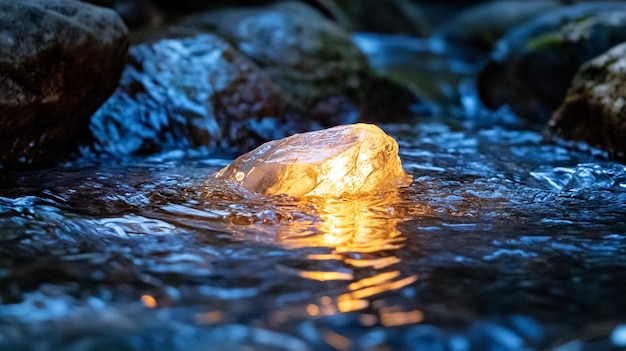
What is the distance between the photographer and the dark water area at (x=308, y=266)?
1605 mm

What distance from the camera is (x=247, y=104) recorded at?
564 cm

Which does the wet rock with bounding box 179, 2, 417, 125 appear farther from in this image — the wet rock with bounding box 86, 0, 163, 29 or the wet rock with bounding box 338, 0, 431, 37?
the wet rock with bounding box 338, 0, 431, 37

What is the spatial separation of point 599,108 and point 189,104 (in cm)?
355

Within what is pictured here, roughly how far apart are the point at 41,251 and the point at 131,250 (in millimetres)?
324

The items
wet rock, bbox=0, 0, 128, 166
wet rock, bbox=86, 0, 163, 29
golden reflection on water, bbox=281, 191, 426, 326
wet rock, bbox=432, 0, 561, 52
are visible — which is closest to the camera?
golden reflection on water, bbox=281, 191, 426, 326

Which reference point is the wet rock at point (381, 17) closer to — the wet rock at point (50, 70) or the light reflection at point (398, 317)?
the wet rock at point (50, 70)

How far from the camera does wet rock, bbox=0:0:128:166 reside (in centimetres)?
359

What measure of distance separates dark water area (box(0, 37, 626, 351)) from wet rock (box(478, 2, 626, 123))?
4.39 m

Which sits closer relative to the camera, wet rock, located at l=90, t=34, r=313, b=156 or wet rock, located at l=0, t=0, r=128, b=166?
wet rock, located at l=0, t=0, r=128, b=166

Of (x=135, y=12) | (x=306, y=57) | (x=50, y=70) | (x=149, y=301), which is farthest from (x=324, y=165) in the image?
(x=135, y=12)

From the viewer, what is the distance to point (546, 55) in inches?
304

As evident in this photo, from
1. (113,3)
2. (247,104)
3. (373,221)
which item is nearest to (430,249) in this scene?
(373,221)

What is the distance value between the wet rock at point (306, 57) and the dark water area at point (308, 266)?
359cm

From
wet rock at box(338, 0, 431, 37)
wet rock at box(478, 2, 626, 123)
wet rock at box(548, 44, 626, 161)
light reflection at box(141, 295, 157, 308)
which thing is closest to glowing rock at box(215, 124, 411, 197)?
light reflection at box(141, 295, 157, 308)
